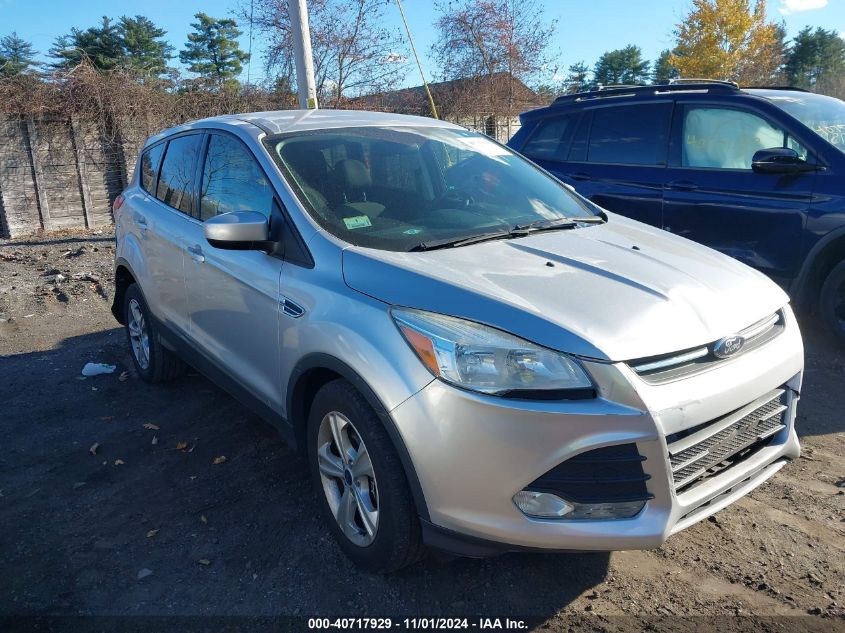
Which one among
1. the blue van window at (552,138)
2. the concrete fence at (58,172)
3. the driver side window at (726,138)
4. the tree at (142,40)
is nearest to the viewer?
the driver side window at (726,138)

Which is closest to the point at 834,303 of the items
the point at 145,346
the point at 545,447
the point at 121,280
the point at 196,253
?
the point at 545,447

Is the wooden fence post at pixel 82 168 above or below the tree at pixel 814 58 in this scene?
below

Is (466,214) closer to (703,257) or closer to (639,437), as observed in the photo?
(703,257)

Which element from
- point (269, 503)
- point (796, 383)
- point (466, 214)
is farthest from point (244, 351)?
point (796, 383)

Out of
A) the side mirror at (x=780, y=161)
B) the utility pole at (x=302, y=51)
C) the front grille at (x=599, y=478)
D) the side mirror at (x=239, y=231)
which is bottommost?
the front grille at (x=599, y=478)

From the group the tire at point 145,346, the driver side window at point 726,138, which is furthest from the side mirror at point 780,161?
the tire at point 145,346

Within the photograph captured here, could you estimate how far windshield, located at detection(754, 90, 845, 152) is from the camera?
16.7 feet

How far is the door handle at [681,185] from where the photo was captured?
220 inches

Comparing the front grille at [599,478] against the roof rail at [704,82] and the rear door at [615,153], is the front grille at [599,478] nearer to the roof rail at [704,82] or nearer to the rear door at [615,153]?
the rear door at [615,153]

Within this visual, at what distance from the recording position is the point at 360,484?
2.69m

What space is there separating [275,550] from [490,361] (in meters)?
1.44

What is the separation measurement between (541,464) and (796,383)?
132 centimetres

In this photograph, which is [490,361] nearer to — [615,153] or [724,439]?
[724,439]

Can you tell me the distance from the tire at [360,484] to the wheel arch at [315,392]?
6cm
